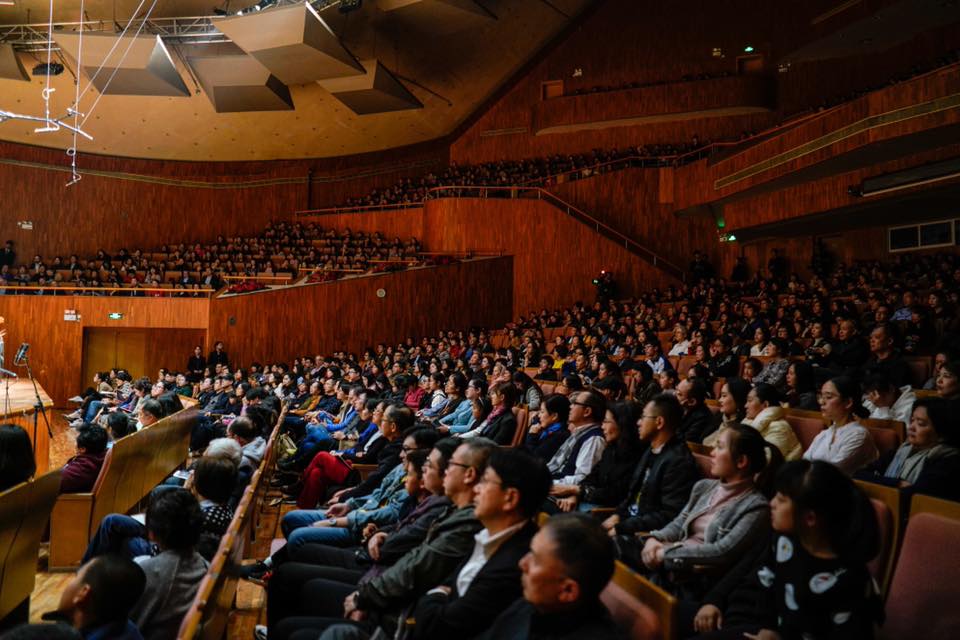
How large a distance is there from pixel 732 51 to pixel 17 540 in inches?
520

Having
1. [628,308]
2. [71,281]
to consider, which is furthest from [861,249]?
[71,281]

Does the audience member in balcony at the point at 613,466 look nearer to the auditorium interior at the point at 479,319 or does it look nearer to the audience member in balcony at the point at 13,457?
the auditorium interior at the point at 479,319

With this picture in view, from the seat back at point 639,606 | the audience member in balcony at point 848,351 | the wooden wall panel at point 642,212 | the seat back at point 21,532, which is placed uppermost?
the wooden wall panel at point 642,212

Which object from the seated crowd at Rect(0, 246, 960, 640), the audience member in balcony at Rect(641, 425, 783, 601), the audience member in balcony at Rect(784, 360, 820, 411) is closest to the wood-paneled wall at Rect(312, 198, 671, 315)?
the seated crowd at Rect(0, 246, 960, 640)

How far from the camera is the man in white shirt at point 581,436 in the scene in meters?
2.90

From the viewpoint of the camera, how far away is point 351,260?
12.2m

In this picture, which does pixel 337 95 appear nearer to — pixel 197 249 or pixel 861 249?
pixel 197 249

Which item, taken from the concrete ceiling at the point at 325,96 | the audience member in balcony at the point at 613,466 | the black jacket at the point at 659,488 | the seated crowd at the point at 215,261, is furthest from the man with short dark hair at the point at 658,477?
the concrete ceiling at the point at 325,96

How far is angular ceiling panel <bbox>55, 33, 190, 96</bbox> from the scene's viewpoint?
10.1m

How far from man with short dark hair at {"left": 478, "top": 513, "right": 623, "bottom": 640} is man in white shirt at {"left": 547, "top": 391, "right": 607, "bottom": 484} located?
5.45 ft

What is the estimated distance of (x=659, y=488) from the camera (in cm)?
232

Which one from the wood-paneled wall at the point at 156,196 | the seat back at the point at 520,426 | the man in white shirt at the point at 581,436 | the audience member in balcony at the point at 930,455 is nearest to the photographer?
the audience member in balcony at the point at 930,455

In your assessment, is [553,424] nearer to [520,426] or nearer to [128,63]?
[520,426]

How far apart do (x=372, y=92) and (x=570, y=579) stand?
1195 cm
